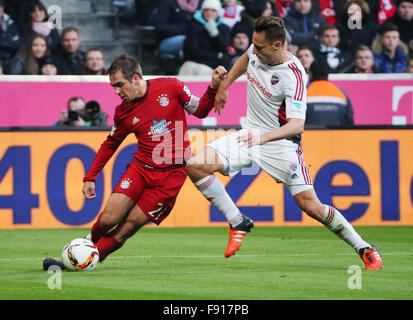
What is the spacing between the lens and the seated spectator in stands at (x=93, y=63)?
587 inches

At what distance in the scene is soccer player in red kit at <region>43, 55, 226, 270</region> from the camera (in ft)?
27.2

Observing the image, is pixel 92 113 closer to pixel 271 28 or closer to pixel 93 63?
pixel 93 63

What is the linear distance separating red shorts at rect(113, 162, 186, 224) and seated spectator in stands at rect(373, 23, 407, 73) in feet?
27.7

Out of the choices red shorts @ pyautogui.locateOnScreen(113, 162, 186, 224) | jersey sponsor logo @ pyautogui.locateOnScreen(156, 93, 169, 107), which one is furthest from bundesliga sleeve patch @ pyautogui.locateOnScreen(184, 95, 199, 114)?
red shorts @ pyautogui.locateOnScreen(113, 162, 186, 224)

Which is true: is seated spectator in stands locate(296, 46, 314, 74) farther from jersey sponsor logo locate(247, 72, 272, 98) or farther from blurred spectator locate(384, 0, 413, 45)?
jersey sponsor logo locate(247, 72, 272, 98)

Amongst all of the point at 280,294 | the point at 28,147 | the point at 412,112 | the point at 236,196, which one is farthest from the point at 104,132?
the point at 280,294

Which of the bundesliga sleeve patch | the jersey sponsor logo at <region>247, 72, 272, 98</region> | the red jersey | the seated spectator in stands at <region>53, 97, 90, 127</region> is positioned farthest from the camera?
the seated spectator in stands at <region>53, 97, 90, 127</region>

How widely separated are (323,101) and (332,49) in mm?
2920

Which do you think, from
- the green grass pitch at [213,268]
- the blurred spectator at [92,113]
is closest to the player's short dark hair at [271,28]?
the green grass pitch at [213,268]

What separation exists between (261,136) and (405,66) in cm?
934

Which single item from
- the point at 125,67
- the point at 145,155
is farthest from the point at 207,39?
the point at 125,67

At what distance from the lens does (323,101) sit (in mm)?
13195

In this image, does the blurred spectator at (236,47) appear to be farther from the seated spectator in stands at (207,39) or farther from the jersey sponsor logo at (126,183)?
the jersey sponsor logo at (126,183)
